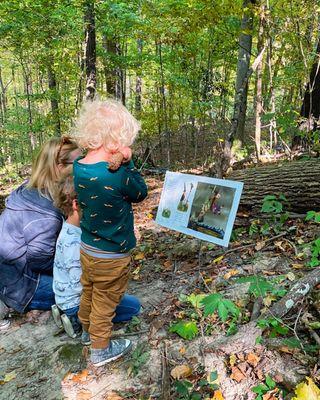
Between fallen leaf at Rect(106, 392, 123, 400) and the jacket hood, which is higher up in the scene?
the jacket hood

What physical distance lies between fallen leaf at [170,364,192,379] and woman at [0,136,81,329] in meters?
1.65

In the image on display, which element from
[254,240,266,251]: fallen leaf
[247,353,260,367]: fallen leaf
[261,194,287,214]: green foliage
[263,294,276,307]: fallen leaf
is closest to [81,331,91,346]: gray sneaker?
[247,353,260,367]: fallen leaf

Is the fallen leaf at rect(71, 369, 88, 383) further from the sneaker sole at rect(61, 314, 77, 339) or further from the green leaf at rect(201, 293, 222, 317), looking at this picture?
the green leaf at rect(201, 293, 222, 317)

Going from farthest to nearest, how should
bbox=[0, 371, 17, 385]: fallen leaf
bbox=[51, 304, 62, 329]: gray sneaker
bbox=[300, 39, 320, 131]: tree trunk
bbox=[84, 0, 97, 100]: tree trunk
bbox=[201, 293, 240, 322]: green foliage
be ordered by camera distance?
bbox=[84, 0, 97, 100]: tree trunk → bbox=[300, 39, 320, 131]: tree trunk → bbox=[51, 304, 62, 329]: gray sneaker → bbox=[0, 371, 17, 385]: fallen leaf → bbox=[201, 293, 240, 322]: green foliage

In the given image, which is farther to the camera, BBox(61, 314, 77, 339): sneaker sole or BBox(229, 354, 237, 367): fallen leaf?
BBox(61, 314, 77, 339): sneaker sole

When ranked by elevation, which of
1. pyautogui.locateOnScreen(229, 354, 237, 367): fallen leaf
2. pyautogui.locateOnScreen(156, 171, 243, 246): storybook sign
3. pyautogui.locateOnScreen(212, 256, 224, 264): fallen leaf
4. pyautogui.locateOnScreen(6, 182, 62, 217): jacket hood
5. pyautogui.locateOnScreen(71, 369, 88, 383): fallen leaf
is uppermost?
pyautogui.locateOnScreen(156, 171, 243, 246): storybook sign

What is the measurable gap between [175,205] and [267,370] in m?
1.64

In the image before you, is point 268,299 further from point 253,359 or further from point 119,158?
point 119,158

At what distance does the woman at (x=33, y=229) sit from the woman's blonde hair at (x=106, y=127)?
922mm

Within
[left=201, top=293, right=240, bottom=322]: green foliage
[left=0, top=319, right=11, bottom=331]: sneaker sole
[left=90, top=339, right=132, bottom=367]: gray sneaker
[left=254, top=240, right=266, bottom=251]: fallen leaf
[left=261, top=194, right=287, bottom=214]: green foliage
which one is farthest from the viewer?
[left=261, top=194, right=287, bottom=214]: green foliage

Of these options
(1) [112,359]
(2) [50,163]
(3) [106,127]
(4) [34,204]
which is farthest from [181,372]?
(2) [50,163]

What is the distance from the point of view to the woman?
330cm

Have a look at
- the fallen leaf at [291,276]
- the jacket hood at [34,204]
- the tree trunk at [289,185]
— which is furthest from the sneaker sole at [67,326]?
the tree trunk at [289,185]

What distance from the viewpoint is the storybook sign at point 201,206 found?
293 centimetres
